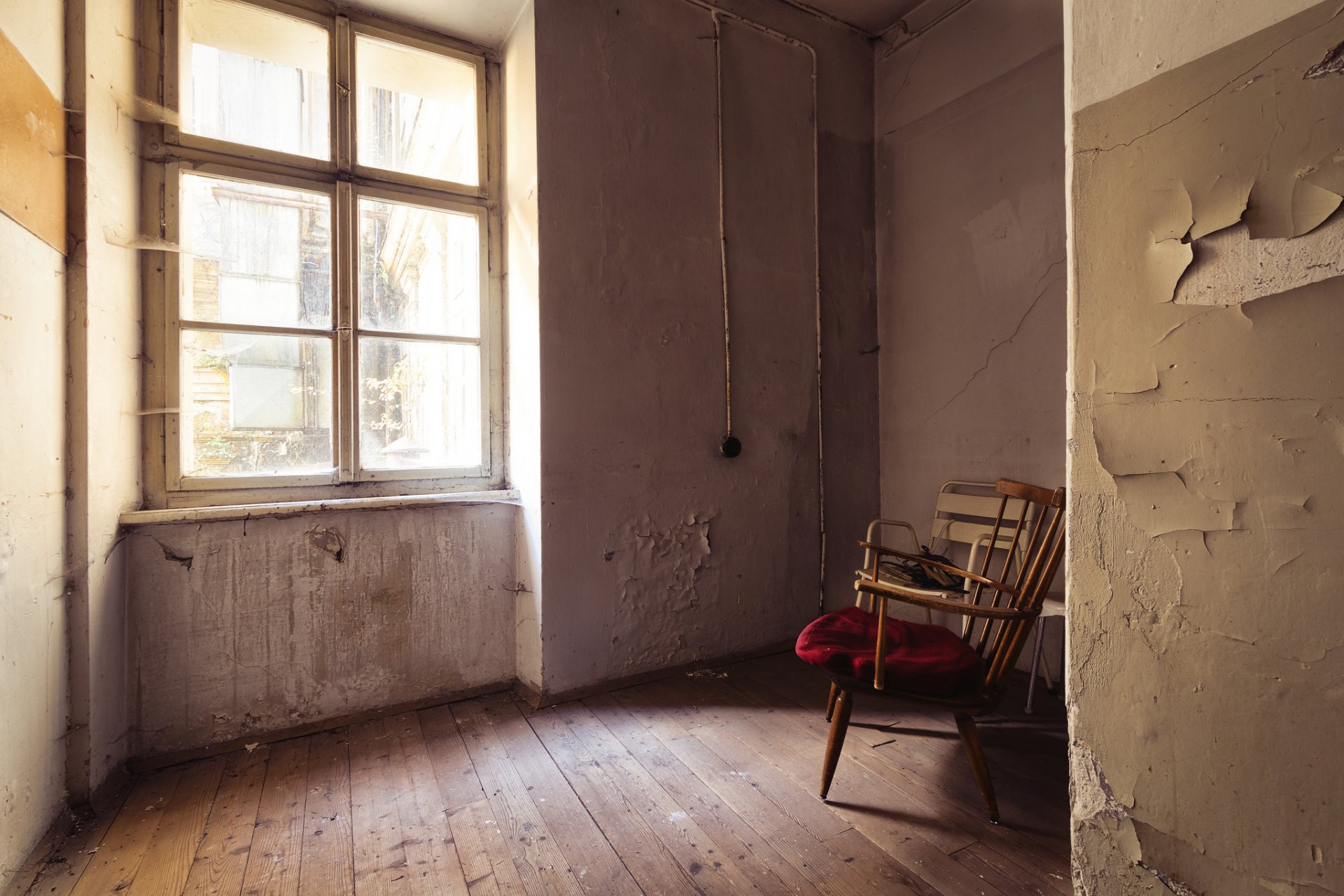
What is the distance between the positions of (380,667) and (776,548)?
1751mm

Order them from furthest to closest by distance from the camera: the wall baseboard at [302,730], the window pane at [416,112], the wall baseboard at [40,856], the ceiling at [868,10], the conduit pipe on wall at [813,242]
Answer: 1. the ceiling at [868,10]
2. the conduit pipe on wall at [813,242]
3. the window pane at [416,112]
4. the wall baseboard at [302,730]
5. the wall baseboard at [40,856]

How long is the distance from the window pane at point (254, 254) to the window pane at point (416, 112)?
36 centimetres

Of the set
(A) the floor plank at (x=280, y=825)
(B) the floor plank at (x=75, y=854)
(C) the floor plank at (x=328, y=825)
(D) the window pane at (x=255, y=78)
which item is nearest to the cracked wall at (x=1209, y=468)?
(C) the floor plank at (x=328, y=825)

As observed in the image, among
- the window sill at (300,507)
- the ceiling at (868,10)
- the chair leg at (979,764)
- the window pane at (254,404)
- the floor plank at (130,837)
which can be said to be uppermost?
the ceiling at (868,10)

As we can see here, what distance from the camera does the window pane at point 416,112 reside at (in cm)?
261

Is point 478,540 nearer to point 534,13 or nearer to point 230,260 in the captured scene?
point 230,260

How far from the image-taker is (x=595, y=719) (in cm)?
237

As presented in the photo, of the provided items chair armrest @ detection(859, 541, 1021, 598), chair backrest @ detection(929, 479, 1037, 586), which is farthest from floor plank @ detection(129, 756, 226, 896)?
chair backrest @ detection(929, 479, 1037, 586)

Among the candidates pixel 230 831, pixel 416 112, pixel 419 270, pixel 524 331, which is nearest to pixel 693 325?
pixel 524 331

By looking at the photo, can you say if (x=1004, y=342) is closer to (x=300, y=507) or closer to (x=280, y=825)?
(x=300, y=507)

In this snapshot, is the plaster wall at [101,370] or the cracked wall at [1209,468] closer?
the cracked wall at [1209,468]

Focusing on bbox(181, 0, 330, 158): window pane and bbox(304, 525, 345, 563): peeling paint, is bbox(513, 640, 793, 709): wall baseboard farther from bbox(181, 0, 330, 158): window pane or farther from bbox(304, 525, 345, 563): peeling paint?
bbox(181, 0, 330, 158): window pane

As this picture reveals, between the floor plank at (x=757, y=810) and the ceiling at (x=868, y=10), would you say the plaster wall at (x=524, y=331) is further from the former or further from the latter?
the ceiling at (x=868, y=10)

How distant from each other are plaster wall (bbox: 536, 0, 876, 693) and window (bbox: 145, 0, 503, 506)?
1.57ft
